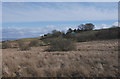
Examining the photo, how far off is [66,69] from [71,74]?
1.47 ft

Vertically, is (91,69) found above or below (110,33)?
below

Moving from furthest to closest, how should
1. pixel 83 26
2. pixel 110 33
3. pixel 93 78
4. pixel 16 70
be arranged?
pixel 83 26 → pixel 110 33 → pixel 16 70 → pixel 93 78

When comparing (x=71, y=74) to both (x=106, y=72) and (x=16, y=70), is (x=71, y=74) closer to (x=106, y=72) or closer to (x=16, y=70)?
(x=106, y=72)

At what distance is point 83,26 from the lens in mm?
79688

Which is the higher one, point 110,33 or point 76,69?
point 110,33

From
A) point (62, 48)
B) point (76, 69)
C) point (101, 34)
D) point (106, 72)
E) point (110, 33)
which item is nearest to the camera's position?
point (106, 72)

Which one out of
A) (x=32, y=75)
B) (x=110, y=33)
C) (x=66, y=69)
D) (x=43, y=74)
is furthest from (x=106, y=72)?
(x=110, y=33)

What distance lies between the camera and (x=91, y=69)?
5.95 meters

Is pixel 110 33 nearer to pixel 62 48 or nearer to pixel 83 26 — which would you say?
pixel 62 48

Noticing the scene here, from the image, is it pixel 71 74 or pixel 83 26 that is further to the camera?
pixel 83 26

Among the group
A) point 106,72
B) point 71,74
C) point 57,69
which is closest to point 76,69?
point 71,74

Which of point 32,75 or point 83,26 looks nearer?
point 32,75

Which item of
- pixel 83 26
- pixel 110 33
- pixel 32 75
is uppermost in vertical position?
pixel 83 26

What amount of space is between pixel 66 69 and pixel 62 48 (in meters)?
11.6
